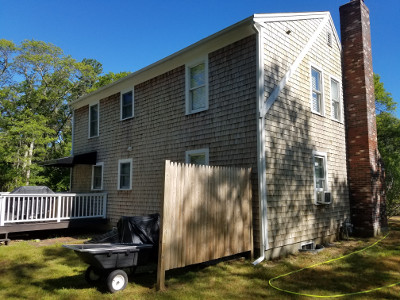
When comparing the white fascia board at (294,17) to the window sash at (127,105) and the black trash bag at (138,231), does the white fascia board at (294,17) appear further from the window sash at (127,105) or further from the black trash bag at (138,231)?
the window sash at (127,105)

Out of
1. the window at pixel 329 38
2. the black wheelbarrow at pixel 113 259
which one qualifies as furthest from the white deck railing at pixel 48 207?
the window at pixel 329 38

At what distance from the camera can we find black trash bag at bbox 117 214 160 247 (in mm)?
5551

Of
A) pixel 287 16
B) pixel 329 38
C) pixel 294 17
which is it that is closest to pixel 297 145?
pixel 287 16

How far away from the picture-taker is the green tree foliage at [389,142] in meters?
13.4

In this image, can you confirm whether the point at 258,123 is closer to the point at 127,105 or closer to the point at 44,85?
the point at 127,105

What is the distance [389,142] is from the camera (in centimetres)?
1736

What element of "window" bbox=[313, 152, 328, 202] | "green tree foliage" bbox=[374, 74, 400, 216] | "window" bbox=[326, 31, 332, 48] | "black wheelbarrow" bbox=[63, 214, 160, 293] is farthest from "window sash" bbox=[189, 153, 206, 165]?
"green tree foliage" bbox=[374, 74, 400, 216]

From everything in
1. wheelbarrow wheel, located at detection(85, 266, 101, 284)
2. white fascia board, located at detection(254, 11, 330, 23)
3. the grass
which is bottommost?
the grass

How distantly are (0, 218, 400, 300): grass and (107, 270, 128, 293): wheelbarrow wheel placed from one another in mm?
113

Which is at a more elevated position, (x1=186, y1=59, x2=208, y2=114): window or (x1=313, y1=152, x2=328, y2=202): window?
(x1=186, y1=59, x2=208, y2=114): window

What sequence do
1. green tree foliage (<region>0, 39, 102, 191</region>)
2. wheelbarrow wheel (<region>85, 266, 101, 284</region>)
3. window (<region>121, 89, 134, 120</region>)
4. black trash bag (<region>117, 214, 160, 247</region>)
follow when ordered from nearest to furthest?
wheelbarrow wheel (<region>85, 266, 101, 284</region>), black trash bag (<region>117, 214, 160, 247</region>), window (<region>121, 89, 134, 120</region>), green tree foliage (<region>0, 39, 102, 191</region>)

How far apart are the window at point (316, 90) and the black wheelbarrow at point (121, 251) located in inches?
244

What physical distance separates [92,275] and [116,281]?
72 cm

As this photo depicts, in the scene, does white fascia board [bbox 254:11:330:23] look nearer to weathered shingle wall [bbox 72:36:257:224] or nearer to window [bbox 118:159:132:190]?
weathered shingle wall [bbox 72:36:257:224]
